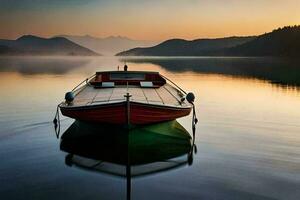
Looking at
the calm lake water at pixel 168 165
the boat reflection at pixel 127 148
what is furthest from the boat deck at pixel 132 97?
the calm lake water at pixel 168 165

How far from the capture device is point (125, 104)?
16.9 m

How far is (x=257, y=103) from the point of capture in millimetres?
34969

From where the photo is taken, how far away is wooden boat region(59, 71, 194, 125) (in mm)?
17172

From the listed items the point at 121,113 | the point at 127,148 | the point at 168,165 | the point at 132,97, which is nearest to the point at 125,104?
the point at 121,113

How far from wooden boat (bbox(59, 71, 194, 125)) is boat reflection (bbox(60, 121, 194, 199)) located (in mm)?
710

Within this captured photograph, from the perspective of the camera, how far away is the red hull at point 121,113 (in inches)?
674

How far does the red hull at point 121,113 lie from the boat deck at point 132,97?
76 cm

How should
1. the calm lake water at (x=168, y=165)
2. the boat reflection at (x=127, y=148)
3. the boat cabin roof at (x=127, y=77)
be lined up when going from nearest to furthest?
the calm lake water at (x=168, y=165) → the boat reflection at (x=127, y=148) → the boat cabin roof at (x=127, y=77)

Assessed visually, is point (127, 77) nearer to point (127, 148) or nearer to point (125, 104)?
point (125, 104)

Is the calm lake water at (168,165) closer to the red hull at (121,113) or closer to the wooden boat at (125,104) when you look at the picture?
the red hull at (121,113)

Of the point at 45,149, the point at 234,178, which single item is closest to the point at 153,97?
the point at 45,149

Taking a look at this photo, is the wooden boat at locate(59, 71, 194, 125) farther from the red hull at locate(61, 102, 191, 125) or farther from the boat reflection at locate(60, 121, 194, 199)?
the boat reflection at locate(60, 121, 194, 199)

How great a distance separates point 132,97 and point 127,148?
3740 millimetres

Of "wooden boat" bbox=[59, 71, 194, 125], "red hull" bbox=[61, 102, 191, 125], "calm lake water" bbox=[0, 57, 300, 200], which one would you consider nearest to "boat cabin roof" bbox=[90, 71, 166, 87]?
"wooden boat" bbox=[59, 71, 194, 125]
